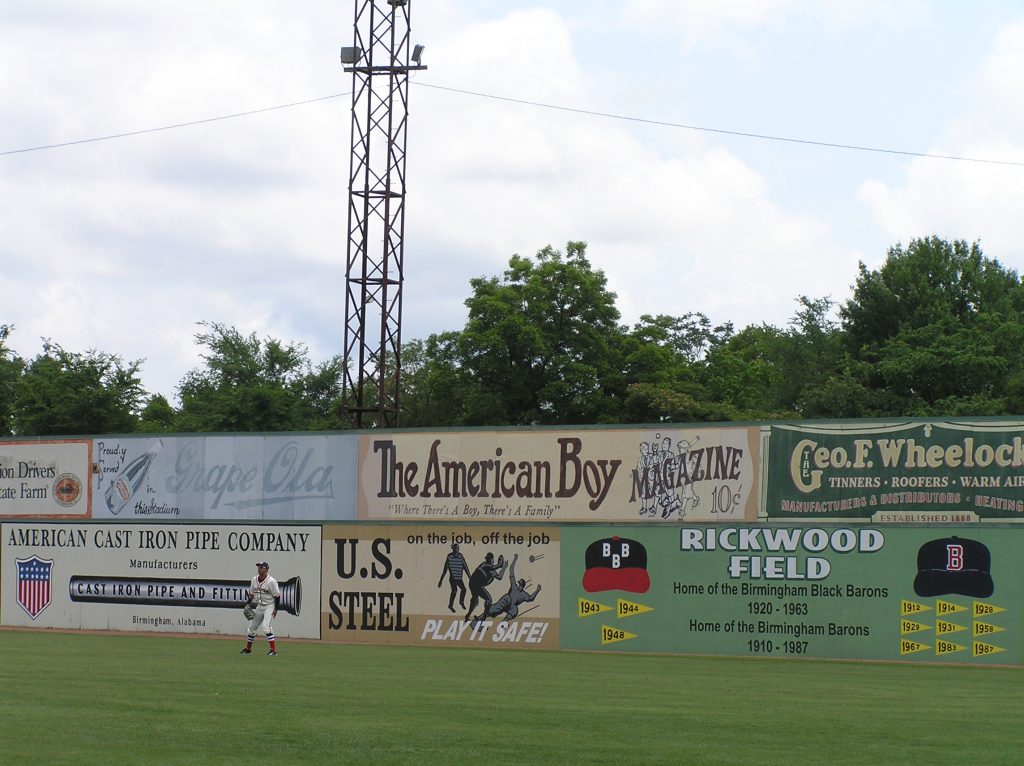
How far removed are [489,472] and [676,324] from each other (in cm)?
8371

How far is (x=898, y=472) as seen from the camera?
1118 inches

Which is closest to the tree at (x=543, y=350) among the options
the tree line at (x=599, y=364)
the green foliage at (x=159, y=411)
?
the tree line at (x=599, y=364)

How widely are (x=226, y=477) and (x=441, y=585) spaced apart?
6.61 metres

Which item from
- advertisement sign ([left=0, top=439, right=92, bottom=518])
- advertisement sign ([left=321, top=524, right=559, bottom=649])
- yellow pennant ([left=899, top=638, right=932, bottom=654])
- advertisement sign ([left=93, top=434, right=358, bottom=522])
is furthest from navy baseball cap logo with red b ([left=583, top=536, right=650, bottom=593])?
advertisement sign ([left=0, top=439, right=92, bottom=518])

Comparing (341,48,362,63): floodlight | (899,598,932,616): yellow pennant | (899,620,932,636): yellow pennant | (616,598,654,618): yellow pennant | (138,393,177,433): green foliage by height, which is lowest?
(899,620,932,636): yellow pennant

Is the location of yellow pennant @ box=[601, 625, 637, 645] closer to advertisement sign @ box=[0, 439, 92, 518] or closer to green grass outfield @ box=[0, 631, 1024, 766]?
green grass outfield @ box=[0, 631, 1024, 766]

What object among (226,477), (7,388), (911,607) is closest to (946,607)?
(911,607)

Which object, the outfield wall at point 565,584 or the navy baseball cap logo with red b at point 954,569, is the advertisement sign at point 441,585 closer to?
the outfield wall at point 565,584

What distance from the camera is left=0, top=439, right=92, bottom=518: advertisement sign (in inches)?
1412

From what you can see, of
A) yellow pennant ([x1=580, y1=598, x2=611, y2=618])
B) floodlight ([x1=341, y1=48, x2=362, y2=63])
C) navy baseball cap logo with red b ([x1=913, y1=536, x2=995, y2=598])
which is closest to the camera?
navy baseball cap logo with red b ([x1=913, y1=536, x2=995, y2=598])

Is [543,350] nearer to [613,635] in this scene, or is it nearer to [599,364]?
[599,364]

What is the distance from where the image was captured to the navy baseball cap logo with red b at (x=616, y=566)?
1168 inches

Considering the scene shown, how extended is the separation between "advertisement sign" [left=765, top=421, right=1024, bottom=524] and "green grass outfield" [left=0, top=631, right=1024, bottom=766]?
14.9 ft

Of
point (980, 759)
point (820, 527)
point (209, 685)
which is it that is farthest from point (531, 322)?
point (980, 759)
